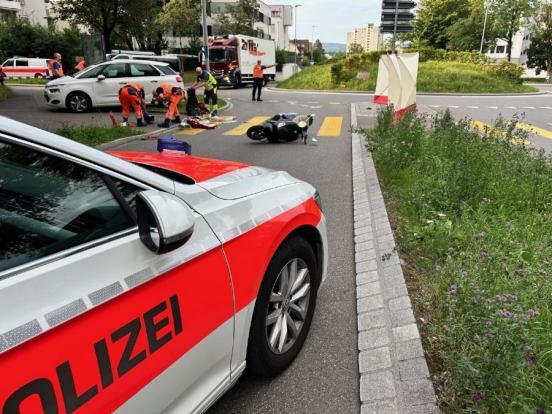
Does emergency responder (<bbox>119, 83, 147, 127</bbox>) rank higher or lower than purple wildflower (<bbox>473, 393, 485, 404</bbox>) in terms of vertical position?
higher

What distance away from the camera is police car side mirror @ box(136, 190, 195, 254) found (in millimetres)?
1526

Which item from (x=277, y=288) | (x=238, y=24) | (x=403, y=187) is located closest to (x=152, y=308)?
(x=277, y=288)

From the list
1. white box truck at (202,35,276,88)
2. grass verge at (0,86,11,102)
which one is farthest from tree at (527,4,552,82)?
grass verge at (0,86,11,102)

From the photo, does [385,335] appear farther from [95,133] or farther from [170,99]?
[170,99]

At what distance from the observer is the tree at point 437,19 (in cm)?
6650

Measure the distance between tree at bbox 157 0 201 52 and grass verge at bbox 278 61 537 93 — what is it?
19.4m

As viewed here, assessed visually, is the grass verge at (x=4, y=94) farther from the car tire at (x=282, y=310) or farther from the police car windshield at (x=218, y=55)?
the car tire at (x=282, y=310)

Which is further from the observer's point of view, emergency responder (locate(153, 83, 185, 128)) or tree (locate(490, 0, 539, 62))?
tree (locate(490, 0, 539, 62))

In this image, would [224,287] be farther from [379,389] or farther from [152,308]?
[379,389]

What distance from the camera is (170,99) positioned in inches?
562

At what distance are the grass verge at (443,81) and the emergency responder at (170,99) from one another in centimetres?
1632

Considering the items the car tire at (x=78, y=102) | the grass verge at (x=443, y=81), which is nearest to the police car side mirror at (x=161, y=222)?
the car tire at (x=78, y=102)

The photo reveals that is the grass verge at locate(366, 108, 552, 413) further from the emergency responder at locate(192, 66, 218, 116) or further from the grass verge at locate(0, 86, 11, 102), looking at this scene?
the grass verge at locate(0, 86, 11, 102)

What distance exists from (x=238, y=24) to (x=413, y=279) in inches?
2234
